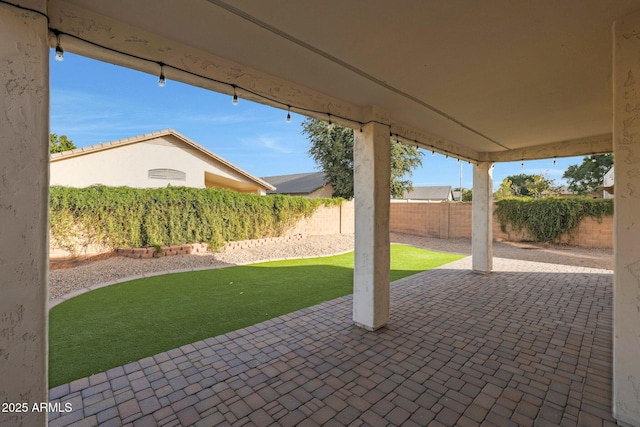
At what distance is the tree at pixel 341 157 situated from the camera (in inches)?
682

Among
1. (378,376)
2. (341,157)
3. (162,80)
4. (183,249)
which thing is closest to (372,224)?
(378,376)

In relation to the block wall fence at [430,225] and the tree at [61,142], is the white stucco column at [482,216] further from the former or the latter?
the tree at [61,142]

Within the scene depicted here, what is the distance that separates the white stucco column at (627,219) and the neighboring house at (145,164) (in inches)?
497

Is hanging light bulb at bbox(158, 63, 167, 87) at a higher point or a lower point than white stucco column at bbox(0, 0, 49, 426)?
higher

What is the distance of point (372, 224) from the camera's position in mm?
3652

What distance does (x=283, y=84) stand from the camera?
2916 millimetres

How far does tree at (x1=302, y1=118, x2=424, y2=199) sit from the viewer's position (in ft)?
56.8

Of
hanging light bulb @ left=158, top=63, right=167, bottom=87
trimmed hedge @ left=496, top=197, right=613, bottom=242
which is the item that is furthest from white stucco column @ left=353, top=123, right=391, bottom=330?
trimmed hedge @ left=496, top=197, right=613, bottom=242

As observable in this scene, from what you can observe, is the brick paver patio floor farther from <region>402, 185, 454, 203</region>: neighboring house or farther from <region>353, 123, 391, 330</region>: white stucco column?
<region>402, 185, 454, 203</region>: neighboring house

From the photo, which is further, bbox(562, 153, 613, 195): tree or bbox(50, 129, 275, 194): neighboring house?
bbox(562, 153, 613, 195): tree

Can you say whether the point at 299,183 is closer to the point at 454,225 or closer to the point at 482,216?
the point at 454,225

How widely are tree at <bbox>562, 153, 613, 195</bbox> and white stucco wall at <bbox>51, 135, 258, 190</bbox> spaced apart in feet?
78.4

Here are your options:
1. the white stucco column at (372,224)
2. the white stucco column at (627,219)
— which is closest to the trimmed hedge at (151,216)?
the white stucco column at (372,224)

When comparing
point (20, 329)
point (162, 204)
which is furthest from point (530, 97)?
point (162, 204)
